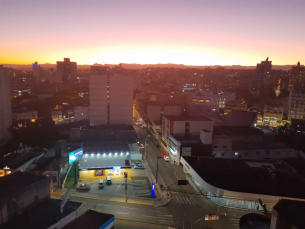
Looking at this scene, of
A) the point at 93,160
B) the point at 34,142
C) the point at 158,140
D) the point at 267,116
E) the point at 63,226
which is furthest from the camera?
the point at 267,116

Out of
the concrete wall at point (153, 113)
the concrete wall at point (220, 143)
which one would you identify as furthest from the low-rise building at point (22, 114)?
the concrete wall at point (220, 143)

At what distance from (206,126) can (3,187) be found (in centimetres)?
2161

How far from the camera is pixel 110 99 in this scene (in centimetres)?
3344

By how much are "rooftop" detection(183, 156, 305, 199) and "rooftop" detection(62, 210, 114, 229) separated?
8.36m

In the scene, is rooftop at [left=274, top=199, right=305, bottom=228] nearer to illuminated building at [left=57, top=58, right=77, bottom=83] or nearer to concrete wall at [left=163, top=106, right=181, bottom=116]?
concrete wall at [left=163, top=106, right=181, bottom=116]

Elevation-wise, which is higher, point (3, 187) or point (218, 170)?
point (3, 187)

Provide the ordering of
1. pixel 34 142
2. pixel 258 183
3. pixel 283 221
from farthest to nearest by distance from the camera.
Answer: pixel 34 142, pixel 258 183, pixel 283 221

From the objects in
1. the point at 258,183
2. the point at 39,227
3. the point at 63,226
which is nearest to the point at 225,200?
the point at 258,183

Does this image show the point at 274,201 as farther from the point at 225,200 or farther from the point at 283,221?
the point at 283,221

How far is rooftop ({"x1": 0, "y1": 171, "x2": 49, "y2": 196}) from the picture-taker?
38.9ft

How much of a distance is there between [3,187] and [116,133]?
56.7ft

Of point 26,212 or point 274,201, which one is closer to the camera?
point 26,212

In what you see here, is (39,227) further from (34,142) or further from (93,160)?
(34,142)

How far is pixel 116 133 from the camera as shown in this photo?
94.9 feet
